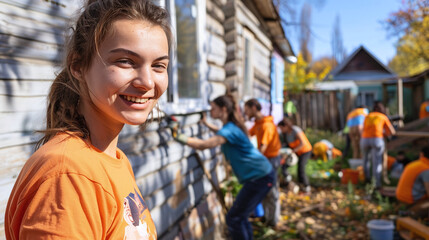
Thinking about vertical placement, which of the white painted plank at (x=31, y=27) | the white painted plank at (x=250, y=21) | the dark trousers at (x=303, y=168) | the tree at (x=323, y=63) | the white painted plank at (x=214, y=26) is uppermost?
the tree at (x=323, y=63)

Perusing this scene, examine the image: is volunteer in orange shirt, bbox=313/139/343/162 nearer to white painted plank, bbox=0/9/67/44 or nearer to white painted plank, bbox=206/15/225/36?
white painted plank, bbox=206/15/225/36

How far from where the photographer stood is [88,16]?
1.07 meters

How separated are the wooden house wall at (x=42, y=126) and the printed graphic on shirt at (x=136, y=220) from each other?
47cm

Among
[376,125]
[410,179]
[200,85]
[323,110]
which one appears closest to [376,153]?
[376,125]

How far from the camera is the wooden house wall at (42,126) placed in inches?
67.4

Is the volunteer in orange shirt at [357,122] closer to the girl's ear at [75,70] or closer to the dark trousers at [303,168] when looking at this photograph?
the dark trousers at [303,168]

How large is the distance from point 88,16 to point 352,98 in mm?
16260

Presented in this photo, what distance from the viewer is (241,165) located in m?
4.04

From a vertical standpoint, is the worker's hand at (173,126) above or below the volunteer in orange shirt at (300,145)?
above

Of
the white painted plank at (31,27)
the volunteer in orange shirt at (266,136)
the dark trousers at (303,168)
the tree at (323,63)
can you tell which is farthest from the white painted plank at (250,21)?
the tree at (323,63)

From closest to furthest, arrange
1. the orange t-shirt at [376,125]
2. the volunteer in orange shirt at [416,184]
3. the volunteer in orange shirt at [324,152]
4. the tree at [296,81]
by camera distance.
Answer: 1. the volunteer in orange shirt at [416,184]
2. the orange t-shirt at [376,125]
3. the volunteer in orange shirt at [324,152]
4. the tree at [296,81]

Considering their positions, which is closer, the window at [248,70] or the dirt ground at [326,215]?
the dirt ground at [326,215]

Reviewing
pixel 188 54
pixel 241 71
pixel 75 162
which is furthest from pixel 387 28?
pixel 75 162

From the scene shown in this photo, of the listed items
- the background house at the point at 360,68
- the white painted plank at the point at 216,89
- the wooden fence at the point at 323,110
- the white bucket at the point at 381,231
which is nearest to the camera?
the white bucket at the point at 381,231
